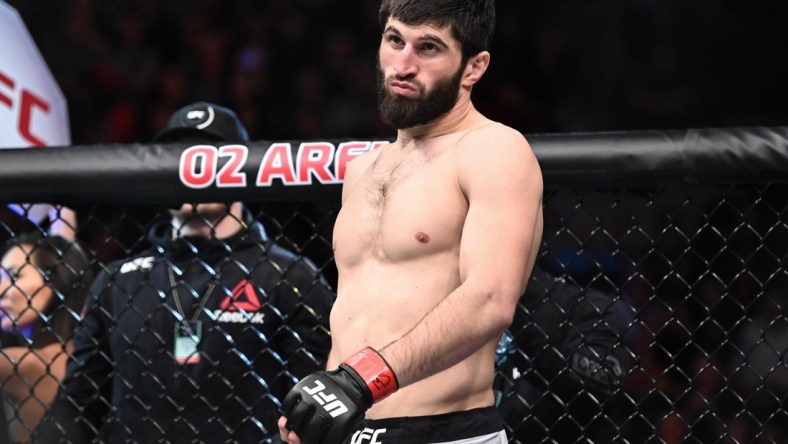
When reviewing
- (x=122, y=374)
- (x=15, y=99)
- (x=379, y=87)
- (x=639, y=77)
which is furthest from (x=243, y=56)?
(x=379, y=87)

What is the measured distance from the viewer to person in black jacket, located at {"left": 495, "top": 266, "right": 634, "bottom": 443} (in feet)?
6.10

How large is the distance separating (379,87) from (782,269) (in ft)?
2.47

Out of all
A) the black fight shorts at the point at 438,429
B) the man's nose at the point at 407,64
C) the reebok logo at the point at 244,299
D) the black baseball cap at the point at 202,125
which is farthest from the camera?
the black baseball cap at the point at 202,125

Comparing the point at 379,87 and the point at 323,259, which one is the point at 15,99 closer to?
the point at 379,87

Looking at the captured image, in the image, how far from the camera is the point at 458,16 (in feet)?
5.15

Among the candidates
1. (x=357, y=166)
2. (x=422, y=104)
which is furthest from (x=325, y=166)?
(x=422, y=104)

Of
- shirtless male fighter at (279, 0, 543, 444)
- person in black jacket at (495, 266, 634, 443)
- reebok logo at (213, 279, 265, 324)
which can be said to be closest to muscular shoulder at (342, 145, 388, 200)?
shirtless male fighter at (279, 0, 543, 444)

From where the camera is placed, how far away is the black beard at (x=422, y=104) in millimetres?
1578

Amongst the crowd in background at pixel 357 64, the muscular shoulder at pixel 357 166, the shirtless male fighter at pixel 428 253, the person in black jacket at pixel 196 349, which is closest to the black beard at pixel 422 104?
the shirtless male fighter at pixel 428 253

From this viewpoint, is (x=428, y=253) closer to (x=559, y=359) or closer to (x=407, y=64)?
(x=407, y=64)

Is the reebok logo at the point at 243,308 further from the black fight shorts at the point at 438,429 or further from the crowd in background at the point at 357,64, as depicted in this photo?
the crowd in background at the point at 357,64

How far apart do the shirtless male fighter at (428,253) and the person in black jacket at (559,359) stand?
0.37m

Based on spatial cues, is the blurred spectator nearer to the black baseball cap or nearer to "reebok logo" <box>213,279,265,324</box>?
the black baseball cap

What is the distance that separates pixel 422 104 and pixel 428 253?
0.24m
